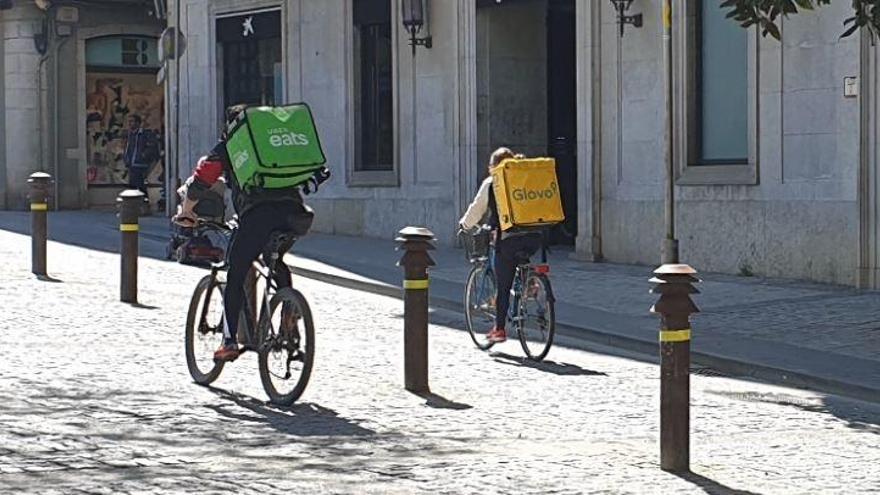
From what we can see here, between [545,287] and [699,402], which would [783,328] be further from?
[699,402]

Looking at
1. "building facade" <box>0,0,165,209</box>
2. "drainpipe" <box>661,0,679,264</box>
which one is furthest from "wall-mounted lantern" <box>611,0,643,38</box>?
"building facade" <box>0,0,165,209</box>

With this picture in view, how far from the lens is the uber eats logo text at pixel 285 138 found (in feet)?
33.0

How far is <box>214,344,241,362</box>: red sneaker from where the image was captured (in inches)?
413

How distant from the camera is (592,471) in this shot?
8.11 m

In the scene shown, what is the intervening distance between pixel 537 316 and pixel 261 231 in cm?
334

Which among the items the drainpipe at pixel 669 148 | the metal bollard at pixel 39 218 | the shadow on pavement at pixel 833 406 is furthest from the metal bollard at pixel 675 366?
the metal bollard at pixel 39 218

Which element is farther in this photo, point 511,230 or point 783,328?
point 783,328

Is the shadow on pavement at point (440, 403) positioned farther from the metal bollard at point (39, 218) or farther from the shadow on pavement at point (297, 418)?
the metal bollard at point (39, 218)

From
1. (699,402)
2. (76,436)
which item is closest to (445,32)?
(699,402)

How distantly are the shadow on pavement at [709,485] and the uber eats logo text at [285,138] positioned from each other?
131 inches

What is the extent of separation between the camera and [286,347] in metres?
10.0

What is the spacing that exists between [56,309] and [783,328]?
6.49m

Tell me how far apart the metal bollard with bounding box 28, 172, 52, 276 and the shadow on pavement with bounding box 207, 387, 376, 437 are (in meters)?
8.60

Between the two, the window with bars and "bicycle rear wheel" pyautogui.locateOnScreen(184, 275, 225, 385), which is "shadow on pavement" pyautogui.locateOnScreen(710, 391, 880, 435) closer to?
"bicycle rear wheel" pyautogui.locateOnScreen(184, 275, 225, 385)
